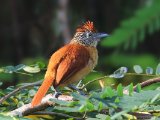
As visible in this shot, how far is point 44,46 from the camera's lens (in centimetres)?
794

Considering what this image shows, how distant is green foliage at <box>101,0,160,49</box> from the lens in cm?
632

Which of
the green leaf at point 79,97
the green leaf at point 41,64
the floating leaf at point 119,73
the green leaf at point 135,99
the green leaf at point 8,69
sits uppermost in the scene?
the green leaf at point 41,64

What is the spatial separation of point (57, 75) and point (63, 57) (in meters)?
0.18

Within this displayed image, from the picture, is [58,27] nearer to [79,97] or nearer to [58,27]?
[58,27]

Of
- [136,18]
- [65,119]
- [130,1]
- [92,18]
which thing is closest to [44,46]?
[92,18]

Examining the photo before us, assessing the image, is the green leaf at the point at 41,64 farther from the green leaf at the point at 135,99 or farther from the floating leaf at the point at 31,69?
the green leaf at the point at 135,99

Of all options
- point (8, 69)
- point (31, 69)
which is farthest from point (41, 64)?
point (8, 69)

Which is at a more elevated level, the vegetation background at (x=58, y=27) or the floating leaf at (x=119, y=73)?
the vegetation background at (x=58, y=27)

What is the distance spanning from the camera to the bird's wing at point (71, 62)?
8.22 ft

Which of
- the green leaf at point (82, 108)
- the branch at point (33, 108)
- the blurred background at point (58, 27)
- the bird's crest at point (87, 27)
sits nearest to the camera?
the green leaf at point (82, 108)

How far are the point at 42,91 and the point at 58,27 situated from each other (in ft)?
17.7

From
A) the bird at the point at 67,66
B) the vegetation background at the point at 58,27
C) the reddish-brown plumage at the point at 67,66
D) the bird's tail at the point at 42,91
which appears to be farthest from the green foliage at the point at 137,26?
the bird's tail at the point at 42,91

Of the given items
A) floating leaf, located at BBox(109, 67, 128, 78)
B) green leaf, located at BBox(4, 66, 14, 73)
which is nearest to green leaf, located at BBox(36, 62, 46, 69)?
green leaf, located at BBox(4, 66, 14, 73)

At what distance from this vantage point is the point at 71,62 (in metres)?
2.65
